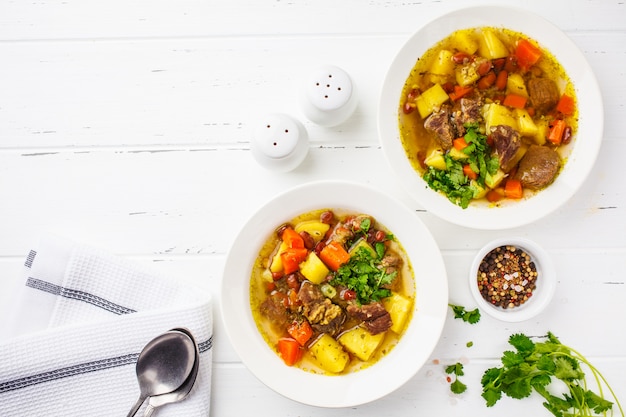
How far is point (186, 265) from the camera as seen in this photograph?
2.95 metres

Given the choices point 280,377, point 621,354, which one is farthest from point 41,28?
point 621,354

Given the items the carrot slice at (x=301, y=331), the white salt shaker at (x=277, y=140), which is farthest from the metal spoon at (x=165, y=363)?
the white salt shaker at (x=277, y=140)

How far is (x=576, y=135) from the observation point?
2.75m

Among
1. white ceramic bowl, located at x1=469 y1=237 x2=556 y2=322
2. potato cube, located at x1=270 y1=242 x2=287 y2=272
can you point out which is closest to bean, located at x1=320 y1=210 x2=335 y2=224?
potato cube, located at x1=270 y1=242 x2=287 y2=272

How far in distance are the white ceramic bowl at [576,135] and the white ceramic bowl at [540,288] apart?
163 millimetres

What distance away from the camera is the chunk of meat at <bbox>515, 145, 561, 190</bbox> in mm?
2697

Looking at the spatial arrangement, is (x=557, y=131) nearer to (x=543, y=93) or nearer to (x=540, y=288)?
(x=543, y=93)

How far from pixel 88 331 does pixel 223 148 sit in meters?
1.16

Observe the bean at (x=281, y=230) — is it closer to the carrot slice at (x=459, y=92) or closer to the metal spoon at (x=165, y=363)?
the metal spoon at (x=165, y=363)

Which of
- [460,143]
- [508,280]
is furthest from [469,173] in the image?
[508,280]

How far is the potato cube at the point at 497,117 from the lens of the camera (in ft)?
9.04

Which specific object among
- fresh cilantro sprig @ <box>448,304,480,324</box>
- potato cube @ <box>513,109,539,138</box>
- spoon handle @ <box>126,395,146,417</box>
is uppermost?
potato cube @ <box>513,109,539,138</box>

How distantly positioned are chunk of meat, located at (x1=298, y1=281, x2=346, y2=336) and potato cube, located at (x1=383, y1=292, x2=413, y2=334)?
0.25 meters

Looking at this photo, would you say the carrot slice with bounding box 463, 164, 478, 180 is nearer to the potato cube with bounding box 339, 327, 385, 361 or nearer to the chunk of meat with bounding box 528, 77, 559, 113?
the chunk of meat with bounding box 528, 77, 559, 113
